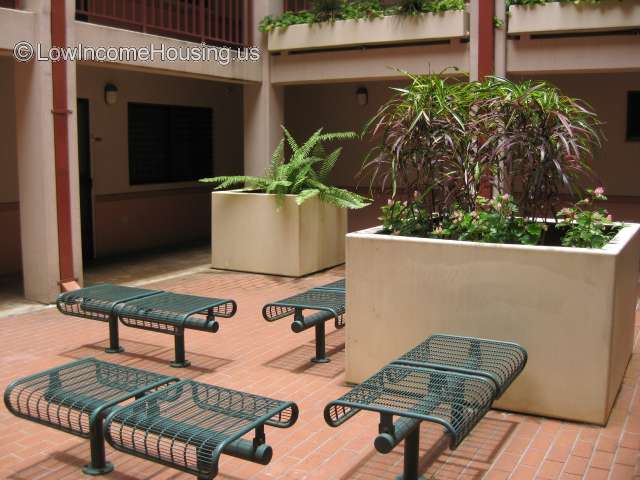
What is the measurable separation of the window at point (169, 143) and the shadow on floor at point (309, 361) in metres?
6.96

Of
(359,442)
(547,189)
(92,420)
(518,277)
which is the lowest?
(359,442)

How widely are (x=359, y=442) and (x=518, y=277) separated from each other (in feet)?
4.89

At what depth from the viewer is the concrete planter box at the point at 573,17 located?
346 inches

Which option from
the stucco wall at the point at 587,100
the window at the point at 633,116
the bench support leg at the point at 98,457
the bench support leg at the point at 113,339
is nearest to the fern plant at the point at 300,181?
the bench support leg at the point at 113,339

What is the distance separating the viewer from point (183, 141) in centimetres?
1369

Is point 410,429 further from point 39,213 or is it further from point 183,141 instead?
point 183,141

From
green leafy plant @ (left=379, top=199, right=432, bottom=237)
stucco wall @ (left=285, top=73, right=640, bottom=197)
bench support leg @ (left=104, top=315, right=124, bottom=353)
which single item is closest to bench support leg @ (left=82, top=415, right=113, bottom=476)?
bench support leg @ (left=104, top=315, right=124, bottom=353)

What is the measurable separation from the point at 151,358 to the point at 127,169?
665cm

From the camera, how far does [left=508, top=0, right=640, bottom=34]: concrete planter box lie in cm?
879

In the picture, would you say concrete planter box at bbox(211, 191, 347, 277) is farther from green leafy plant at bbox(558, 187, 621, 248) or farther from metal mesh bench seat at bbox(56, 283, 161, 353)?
green leafy plant at bbox(558, 187, 621, 248)

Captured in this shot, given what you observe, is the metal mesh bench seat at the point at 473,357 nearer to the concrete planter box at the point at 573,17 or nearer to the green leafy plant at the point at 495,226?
the green leafy plant at the point at 495,226

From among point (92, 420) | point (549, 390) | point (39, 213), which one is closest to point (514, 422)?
point (549, 390)

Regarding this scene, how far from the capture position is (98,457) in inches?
163

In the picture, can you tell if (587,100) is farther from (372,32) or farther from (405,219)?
(405,219)
